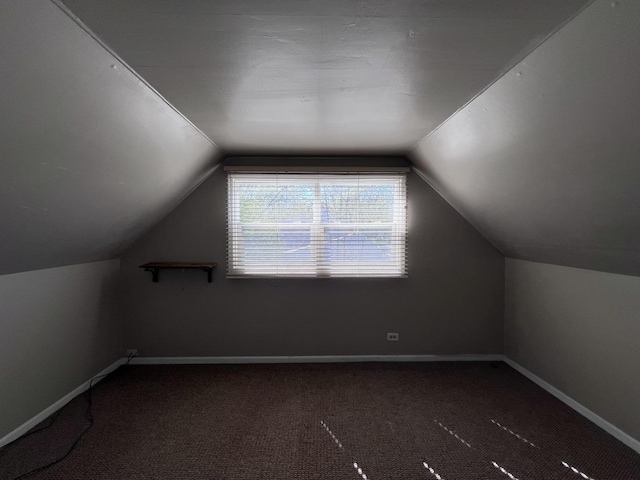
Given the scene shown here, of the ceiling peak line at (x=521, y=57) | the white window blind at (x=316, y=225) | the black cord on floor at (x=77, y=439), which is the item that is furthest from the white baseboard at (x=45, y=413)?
the ceiling peak line at (x=521, y=57)

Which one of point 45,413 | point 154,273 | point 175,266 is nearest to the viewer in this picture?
point 45,413

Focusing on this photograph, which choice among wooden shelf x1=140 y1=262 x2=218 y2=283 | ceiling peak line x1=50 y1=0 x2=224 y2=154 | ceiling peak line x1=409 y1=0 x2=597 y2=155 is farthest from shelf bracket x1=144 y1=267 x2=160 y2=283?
ceiling peak line x1=409 y1=0 x2=597 y2=155

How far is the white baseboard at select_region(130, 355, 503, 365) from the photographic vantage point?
3559 millimetres

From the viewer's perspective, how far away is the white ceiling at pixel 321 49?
121cm

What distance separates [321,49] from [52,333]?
9.31ft

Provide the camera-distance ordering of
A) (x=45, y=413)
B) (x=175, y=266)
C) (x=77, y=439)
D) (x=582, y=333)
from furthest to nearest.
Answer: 1. (x=175, y=266)
2. (x=582, y=333)
3. (x=45, y=413)
4. (x=77, y=439)

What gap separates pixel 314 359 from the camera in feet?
11.8

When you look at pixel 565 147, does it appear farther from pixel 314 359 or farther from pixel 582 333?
pixel 314 359

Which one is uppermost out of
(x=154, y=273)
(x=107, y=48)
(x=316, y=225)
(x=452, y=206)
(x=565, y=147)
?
(x=107, y=48)

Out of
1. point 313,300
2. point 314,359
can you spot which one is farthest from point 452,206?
point 314,359

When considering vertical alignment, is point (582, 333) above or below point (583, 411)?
above

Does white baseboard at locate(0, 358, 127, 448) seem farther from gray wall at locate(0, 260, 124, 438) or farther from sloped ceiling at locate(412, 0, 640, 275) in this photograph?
sloped ceiling at locate(412, 0, 640, 275)

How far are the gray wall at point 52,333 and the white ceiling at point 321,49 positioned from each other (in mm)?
1720

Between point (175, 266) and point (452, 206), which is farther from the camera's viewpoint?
point (452, 206)
